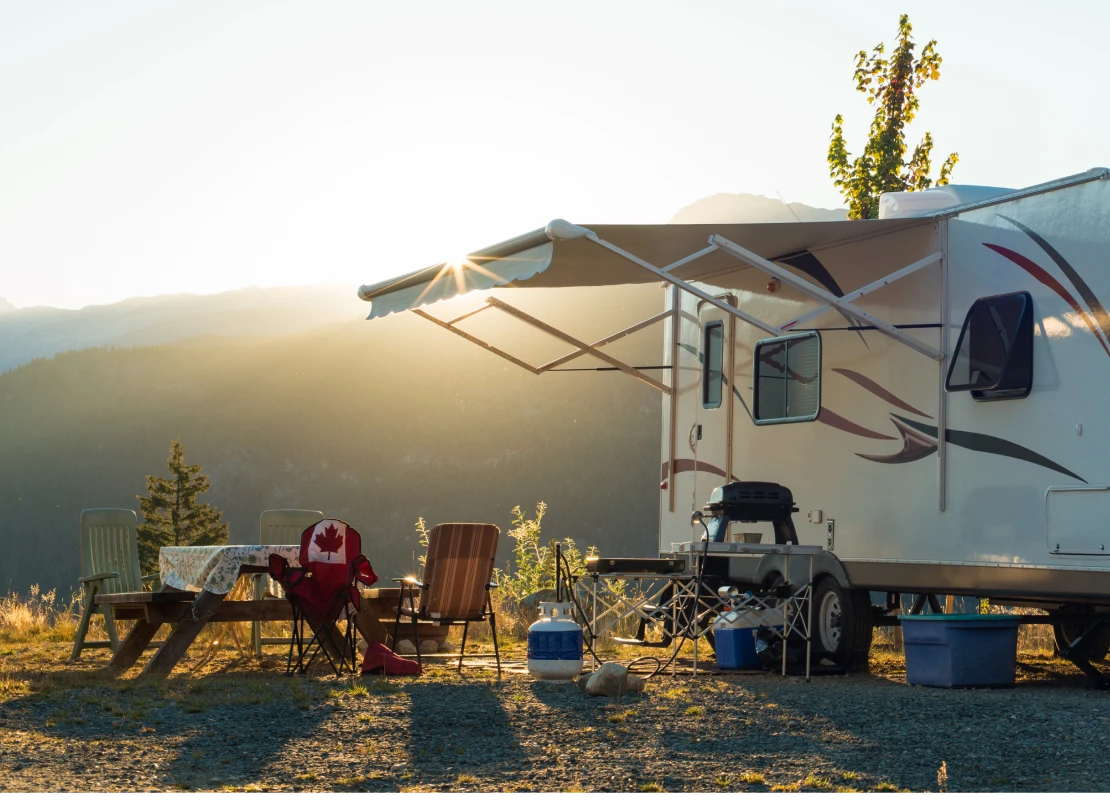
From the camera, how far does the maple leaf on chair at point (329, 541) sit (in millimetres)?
7754

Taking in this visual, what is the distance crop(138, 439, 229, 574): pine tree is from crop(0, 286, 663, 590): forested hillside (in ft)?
88.4

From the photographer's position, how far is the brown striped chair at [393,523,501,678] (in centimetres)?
791

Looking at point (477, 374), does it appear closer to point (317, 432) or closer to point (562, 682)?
point (317, 432)

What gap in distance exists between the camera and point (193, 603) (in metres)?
7.90

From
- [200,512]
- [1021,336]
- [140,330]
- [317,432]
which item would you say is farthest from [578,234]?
[140,330]

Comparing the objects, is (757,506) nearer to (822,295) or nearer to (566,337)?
(822,295)

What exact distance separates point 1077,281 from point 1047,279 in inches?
7.7

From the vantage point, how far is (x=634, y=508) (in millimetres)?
51781

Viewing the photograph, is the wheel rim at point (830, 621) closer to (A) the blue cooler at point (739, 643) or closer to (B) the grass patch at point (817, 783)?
(A) the blue cooler at point (739, 643)

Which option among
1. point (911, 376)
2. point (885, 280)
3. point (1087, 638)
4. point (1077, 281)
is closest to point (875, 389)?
point (911, 376)

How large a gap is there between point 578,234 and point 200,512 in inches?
624

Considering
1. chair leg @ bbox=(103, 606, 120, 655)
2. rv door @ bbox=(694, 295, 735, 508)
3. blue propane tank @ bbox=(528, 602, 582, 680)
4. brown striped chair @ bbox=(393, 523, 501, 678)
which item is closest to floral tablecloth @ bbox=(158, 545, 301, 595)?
chair leg @ bbox=(103, 606, 120, 655)

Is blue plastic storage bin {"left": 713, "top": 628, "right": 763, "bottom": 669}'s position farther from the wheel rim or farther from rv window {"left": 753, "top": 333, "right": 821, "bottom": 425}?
rv window {"left": 753, "top": 333, "right": 821, "bottom": 425}

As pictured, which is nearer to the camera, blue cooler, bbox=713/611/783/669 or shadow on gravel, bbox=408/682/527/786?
shadow on gravel, bbox=408/682/527/786
